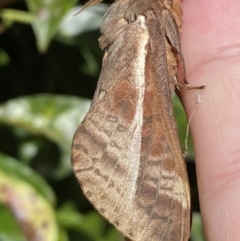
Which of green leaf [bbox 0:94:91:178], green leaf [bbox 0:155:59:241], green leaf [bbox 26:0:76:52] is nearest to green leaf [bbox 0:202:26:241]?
green leaf [bbox 0:155:59:241]

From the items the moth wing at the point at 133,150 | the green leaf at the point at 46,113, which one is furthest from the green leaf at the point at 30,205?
the moth wing at the point at 133,150

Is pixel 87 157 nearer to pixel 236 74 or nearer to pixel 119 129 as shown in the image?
pixel 119 129

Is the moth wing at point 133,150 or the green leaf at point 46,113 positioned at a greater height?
the moth wing at point 133,150

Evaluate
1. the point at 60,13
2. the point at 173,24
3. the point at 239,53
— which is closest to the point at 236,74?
the point at 239,53

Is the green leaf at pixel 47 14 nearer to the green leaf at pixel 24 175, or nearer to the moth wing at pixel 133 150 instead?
the moth wing at pixel 133 150

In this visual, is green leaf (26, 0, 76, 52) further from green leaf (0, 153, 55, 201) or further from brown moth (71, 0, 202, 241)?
green leaf (0, 153, 55, 201)
